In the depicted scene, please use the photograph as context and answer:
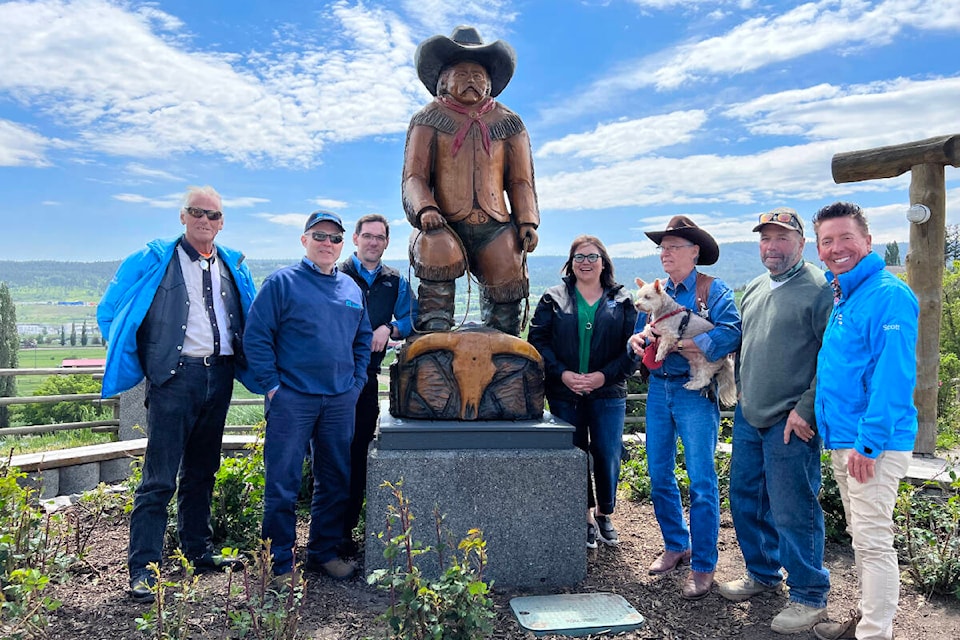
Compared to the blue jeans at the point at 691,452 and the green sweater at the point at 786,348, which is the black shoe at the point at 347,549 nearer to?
the blue jeans at the point at 691,452

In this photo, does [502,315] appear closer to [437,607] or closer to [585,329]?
[585,329]

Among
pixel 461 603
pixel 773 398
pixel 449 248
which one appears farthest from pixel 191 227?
Result: pixel 773 398

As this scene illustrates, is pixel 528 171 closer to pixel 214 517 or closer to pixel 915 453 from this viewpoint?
pixel 214 517

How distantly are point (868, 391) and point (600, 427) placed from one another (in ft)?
5.58

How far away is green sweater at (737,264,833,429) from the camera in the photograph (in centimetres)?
310

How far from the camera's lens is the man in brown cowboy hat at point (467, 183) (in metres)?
3.94

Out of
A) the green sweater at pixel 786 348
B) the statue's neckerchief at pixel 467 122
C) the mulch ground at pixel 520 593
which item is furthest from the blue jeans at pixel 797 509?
the statue's neckerchief at pixel 467 122

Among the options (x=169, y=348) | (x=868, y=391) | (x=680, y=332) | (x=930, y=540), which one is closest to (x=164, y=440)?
(x=169, y=348)

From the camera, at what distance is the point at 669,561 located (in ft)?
12.4

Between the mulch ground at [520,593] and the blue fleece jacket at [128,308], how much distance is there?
41.5 inches

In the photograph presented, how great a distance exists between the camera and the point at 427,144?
13.1 feet

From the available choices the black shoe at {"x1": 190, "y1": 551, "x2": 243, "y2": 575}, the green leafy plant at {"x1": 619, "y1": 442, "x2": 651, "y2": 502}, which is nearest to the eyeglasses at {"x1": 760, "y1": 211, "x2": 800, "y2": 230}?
the green leafy plant at {"x1": 619, "y1": 442, "x2": 651, "y2": 502}

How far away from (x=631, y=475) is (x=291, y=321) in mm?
3312

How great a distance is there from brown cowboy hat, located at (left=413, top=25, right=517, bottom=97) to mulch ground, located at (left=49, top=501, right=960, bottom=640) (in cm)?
302
